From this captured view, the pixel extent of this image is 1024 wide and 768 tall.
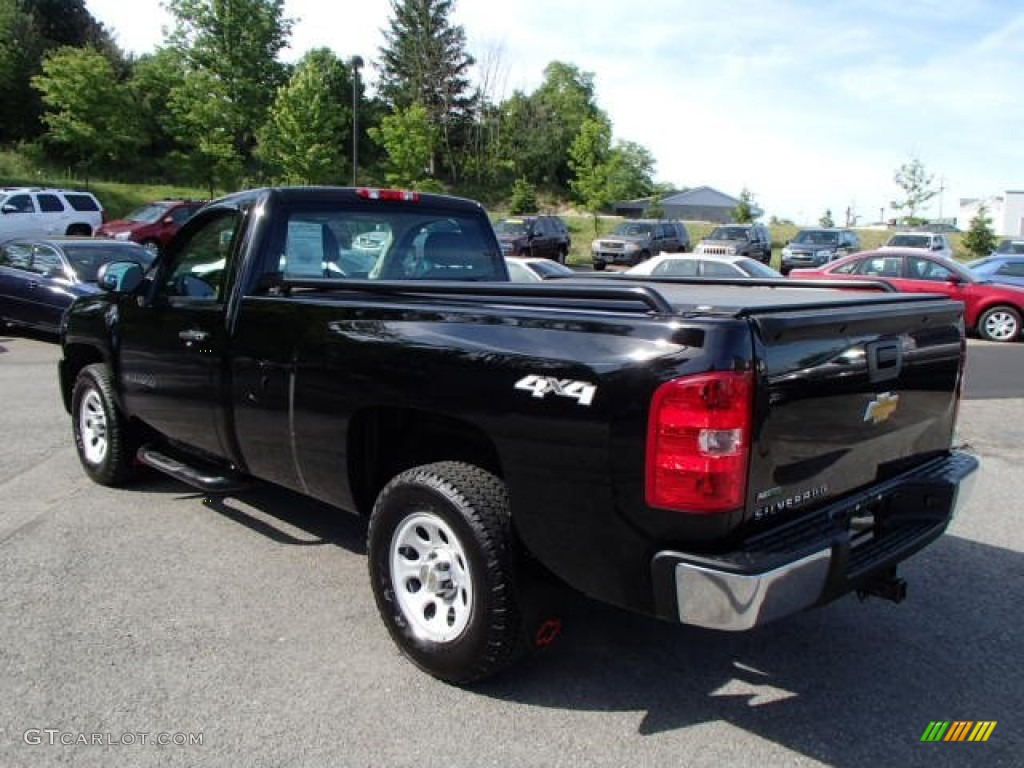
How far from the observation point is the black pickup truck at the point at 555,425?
2568 mm

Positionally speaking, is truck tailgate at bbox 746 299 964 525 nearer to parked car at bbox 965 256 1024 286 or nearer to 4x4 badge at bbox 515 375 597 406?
4x4 badge at bbox 515 375 597 406

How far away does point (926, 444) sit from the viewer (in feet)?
11.8

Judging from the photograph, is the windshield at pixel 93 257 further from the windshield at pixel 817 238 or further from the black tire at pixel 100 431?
the windshield at pixel 817 238

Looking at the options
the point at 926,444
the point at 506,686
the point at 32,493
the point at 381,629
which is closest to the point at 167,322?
the point at 32,493

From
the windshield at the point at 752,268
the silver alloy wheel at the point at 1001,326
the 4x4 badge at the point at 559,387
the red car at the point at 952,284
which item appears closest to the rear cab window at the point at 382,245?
the 4x4 badge at the point at 559,387

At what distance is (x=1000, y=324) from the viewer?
1578cm

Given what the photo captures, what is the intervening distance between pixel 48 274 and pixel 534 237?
18995 millimetres

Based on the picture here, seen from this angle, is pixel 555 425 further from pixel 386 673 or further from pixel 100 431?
pixel 100 431

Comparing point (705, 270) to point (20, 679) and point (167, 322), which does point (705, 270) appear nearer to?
point (167, 322)

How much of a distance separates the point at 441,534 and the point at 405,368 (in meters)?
0.66

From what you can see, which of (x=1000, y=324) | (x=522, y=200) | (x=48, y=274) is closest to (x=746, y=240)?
(x=1000, y=324)

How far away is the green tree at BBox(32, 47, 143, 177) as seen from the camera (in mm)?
38688

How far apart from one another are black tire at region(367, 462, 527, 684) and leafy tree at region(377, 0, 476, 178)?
69.0 metres

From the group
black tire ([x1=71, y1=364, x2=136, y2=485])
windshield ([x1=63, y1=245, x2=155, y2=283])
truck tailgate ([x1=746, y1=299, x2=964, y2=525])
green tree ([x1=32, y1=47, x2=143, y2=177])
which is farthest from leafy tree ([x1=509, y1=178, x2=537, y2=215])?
truck tailgate ([x1=746, y1=299, x2=964, y2=525])
